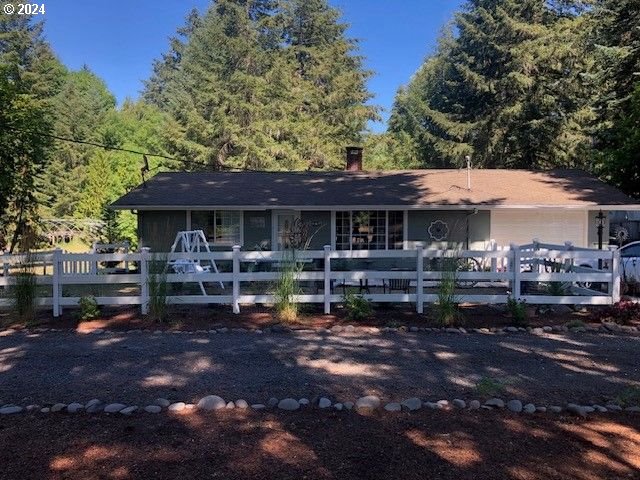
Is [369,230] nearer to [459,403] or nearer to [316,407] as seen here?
[459,403]

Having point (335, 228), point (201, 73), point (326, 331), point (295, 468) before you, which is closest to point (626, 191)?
point (335, 228)

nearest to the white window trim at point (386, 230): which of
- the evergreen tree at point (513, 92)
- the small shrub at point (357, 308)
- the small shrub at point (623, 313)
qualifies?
the small shrub at point (357, 308)

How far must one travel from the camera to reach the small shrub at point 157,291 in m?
7.96

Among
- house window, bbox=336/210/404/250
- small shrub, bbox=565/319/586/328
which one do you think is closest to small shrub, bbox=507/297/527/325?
small shrub, bbox=565/319/586/328

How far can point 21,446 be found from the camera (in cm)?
351

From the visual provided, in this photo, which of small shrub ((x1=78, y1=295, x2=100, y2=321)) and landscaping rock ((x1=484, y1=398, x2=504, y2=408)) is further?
small shrub ((x1=78, y1=295, x2=100, y2=321))

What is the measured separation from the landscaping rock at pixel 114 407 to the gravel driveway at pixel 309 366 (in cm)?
16

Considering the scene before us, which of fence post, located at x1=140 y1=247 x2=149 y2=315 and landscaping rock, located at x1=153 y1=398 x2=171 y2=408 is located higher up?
fence post, located at x1=140 y1=247 x2=149 y2=315

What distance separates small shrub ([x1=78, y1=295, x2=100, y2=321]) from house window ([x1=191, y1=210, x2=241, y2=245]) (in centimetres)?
645

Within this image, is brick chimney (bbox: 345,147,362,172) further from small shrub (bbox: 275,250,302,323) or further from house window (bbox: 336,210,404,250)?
small shrub (bbox: 275,250,302,323)

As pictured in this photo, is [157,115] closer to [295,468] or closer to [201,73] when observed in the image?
[201,73]

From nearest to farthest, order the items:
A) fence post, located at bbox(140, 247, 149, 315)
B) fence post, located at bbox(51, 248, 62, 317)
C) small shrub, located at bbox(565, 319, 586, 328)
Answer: small shrub, located at bbox(565, 319, 586, 328) < fence post, located at bbox(140, 247, 149, 315) < fence post, located at bbox(51, 248, 62, 317)

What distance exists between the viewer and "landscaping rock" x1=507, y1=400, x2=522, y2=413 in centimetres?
419

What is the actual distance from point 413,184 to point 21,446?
1362 cm
